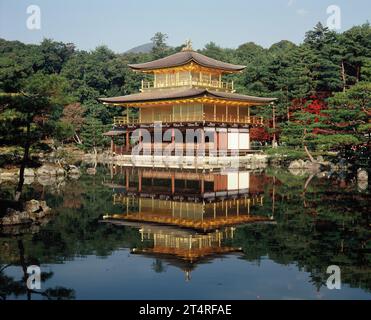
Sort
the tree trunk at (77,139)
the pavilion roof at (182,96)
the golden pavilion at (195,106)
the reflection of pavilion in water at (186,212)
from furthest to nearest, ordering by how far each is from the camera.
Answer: the tree trunk at (77,139), the golden pavilion at (195,106), the pavilion roof at (182,96), the reflection of pavilion in water at (186,212)

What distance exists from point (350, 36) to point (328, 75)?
15.7ft

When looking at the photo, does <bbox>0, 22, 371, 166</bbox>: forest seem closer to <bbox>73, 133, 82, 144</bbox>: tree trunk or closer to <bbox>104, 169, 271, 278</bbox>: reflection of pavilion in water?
<bbox>73, 133, 82, 144</bbox>: tree trunk

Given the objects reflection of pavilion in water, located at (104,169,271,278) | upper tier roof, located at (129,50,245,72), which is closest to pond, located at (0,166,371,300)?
Result: reflection of pavilion in water, located at (104,169,271,278)

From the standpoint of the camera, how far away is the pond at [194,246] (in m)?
10.6

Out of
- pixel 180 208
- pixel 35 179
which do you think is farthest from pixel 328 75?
pixel 180 208

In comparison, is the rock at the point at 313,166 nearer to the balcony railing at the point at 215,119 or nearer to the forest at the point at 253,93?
the forest at the point at 253,93

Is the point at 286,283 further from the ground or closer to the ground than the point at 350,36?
closer to the ground

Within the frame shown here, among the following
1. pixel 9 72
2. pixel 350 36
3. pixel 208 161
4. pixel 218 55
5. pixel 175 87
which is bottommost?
pixel 208 161

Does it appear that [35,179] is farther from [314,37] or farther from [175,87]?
[314,37]

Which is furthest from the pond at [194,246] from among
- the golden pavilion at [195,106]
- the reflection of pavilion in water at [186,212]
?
the golden pavilion at [195,106]

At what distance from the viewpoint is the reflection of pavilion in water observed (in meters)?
14.0

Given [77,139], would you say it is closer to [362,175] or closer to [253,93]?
[253,93]

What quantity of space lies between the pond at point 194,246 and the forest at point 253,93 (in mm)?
3982

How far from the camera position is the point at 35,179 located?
114 feet
